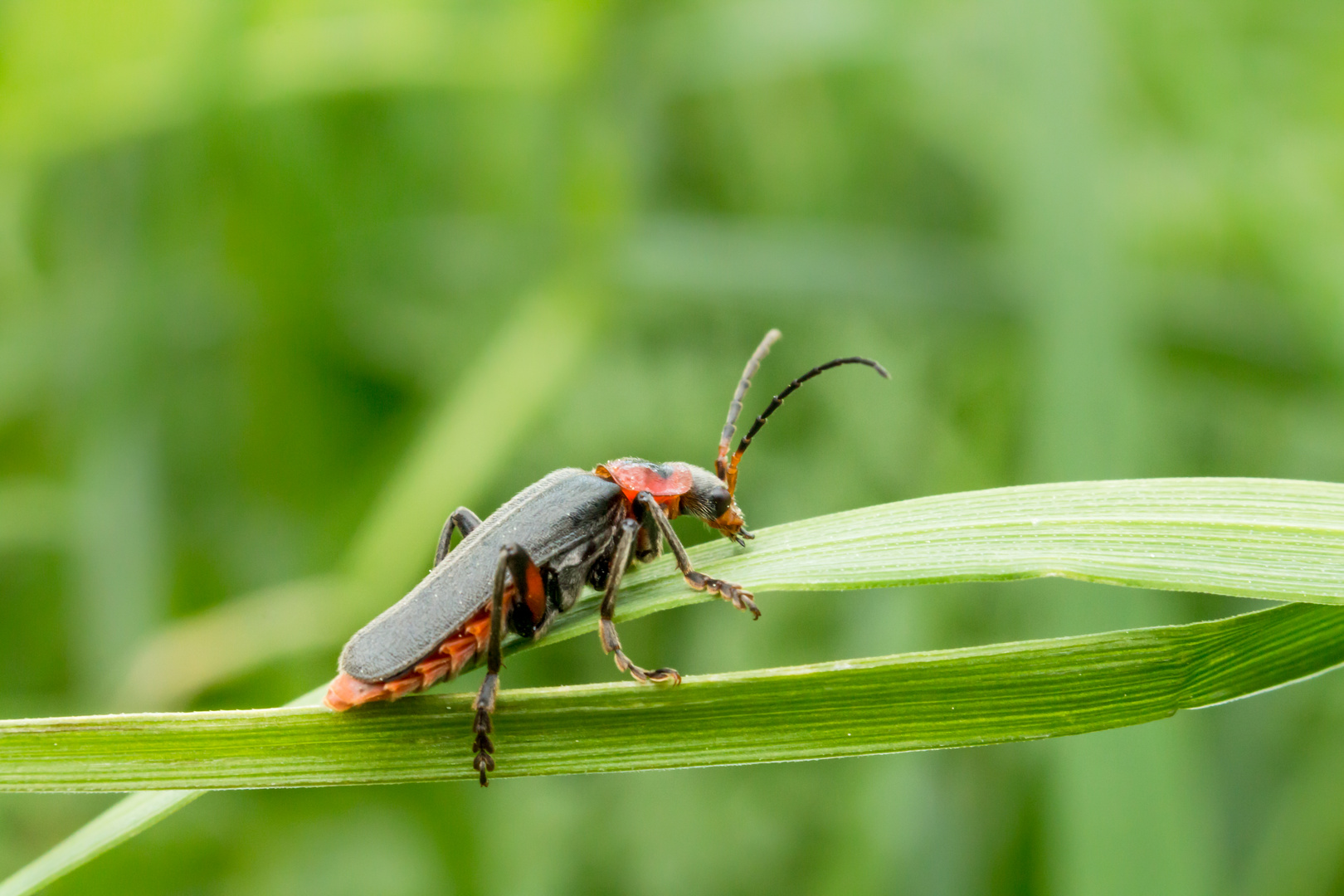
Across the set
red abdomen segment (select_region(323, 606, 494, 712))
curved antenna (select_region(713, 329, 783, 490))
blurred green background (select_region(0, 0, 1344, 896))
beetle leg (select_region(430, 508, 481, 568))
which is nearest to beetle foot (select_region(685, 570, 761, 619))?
red abdomen segment (select_region(323, 606, 494, 712))

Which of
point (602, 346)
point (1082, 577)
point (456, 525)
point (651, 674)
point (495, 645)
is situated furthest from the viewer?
point (602, 346)

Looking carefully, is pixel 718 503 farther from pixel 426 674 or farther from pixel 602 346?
pixel 602 346

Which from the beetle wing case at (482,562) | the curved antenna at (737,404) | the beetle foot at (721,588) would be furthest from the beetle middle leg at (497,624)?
the curved antenna at (737,404)

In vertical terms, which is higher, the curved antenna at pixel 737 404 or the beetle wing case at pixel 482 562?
the curved antenna at pixel 737 404

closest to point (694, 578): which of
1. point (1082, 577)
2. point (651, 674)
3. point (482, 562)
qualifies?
point (651, 674)

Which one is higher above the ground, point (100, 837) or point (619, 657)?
point (619, 657)

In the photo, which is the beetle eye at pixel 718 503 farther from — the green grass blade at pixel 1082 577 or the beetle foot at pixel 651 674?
the green grass blade at pixel 1082 577

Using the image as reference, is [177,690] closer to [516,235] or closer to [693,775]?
[693,775]
